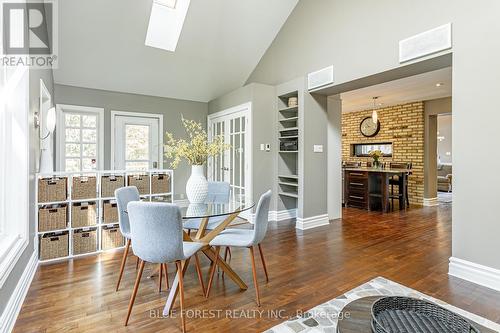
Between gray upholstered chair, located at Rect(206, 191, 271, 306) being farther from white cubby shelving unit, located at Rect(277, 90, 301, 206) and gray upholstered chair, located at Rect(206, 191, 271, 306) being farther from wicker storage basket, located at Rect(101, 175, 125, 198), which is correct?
white cubby shelving unit, located at Rect(277, 90, 301, 206)

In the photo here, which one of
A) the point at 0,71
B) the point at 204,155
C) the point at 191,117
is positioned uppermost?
the point at 191,117

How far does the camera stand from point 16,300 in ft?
6.63

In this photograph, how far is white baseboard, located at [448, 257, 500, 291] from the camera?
239 centimetres

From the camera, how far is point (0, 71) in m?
2.02

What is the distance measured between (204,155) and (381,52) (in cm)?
252

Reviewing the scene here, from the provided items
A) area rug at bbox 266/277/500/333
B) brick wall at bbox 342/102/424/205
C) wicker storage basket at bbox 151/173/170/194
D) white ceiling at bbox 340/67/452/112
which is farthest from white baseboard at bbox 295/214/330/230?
brick wall at bbox 342/102/424/205

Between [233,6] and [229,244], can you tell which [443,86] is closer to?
[233,6]

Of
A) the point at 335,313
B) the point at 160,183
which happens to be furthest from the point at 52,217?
the point at 335,313

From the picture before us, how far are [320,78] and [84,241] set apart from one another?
3.88 meters

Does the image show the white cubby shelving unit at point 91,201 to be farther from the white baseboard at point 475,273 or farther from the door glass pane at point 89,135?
the white baseboard at point 475,273

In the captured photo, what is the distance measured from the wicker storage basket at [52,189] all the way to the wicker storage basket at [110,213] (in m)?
0.45

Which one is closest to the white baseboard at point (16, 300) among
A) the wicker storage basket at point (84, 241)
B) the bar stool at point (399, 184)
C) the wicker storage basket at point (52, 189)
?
the wicker storage basket at point (84, 241)

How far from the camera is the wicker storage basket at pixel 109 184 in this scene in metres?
3.39

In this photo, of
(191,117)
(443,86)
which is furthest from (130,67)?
(443,86)
